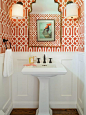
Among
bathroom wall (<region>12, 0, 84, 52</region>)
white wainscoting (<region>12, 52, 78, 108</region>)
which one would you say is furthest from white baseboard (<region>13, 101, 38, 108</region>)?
bathroom wall (<region>12, 0, 84, 52</region>)

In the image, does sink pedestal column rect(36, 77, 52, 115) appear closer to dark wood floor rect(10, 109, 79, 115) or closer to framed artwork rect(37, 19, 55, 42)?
dark wood floor rect(10, 109, 79, 115)

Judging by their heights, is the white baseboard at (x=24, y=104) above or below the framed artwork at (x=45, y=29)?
below

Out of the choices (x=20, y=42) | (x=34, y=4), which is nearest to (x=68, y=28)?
(x=34, y=4)

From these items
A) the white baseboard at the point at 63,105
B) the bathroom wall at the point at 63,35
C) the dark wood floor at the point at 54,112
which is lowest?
the dark wood floor at the point at 54,112

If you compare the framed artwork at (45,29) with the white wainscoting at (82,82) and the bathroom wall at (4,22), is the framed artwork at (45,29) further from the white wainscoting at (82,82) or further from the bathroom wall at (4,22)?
the white wainscoting at (82,82)

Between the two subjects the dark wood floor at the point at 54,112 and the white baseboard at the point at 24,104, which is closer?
the dark wood floor at the point at 54,112

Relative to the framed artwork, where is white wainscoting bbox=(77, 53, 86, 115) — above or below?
below

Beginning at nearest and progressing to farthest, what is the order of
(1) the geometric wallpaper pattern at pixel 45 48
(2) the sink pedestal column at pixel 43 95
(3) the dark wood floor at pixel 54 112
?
(2) the sink pedestal column at pixel 43 95 → (3) the dark wood floor at pixel 54 112 → (1) the geometric wallpaper pattern at pixel 45 48

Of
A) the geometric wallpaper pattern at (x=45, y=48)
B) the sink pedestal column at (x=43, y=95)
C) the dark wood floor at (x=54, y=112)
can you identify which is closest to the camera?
the sink pedestal column at (x=43, y=95)

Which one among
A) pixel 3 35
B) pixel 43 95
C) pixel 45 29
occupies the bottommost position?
pixel 43 95

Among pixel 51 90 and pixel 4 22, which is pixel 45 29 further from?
pixel 51 90

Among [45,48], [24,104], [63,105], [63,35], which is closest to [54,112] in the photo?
[63,105]

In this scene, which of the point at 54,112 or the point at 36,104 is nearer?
the point at 54,112

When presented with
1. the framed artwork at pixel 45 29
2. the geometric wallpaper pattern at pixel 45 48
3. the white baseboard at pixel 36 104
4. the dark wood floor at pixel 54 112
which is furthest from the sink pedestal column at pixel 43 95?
the framed artwork at pixel 45 29
